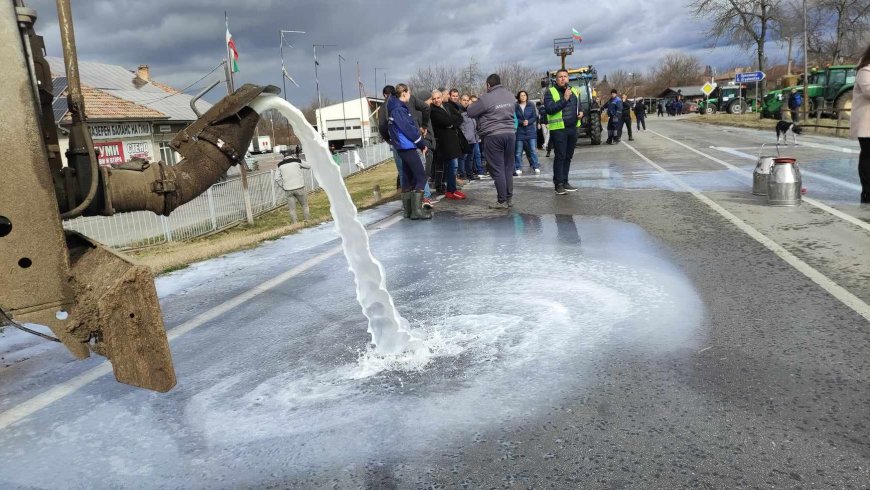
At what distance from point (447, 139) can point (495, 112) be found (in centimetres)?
187

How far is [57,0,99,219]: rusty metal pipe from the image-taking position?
207 cm

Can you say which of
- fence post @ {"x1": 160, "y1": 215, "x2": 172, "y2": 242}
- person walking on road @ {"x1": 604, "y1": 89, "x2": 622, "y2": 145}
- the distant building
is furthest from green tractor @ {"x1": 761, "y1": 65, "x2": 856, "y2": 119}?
the distant building

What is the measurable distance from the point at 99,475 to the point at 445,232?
18.5 ft

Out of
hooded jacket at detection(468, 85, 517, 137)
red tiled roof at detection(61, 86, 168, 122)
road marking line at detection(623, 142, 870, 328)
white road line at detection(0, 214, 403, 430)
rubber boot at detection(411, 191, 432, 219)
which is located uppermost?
red tiled roof at detection(61, 86, 168, 122)

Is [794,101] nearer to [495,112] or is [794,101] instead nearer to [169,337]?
[495,112]

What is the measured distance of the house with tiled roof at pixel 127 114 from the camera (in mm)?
30125

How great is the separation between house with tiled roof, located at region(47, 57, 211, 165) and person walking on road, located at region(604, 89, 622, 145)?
56.4 ft

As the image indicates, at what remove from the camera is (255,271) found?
6348 mm

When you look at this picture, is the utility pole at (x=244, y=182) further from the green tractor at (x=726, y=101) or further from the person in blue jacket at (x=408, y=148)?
the green tractor at (x=726, y=101)

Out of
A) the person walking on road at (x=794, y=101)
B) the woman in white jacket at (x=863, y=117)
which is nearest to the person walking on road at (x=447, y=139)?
the woman in white jacket at (x=863, y=117)

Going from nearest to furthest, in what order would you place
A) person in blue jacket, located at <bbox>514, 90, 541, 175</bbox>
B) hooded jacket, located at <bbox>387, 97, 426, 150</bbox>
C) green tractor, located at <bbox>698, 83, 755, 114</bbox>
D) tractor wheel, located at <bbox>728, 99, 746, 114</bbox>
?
hooded jacket, located at <bbox>387, 97, 426, 150</bbox> → person in blue jacket, located at <bbox>514, 90, 541, 175</bbox> → tractor wheel, located at <bbox>728, 99, 746, 114</bbox> → green tractor, located at <bbox>698, 83, 755, 114</bbox>

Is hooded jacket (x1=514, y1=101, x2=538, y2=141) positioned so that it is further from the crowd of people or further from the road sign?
the road sign

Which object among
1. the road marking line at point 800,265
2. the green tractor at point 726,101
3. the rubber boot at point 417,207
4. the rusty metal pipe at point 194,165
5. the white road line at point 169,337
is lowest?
the road marking line at point 800,265

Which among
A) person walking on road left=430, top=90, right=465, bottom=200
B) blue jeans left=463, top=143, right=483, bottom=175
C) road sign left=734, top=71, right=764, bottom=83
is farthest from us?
road sign left=734, top=71, right=764, bottom=83
